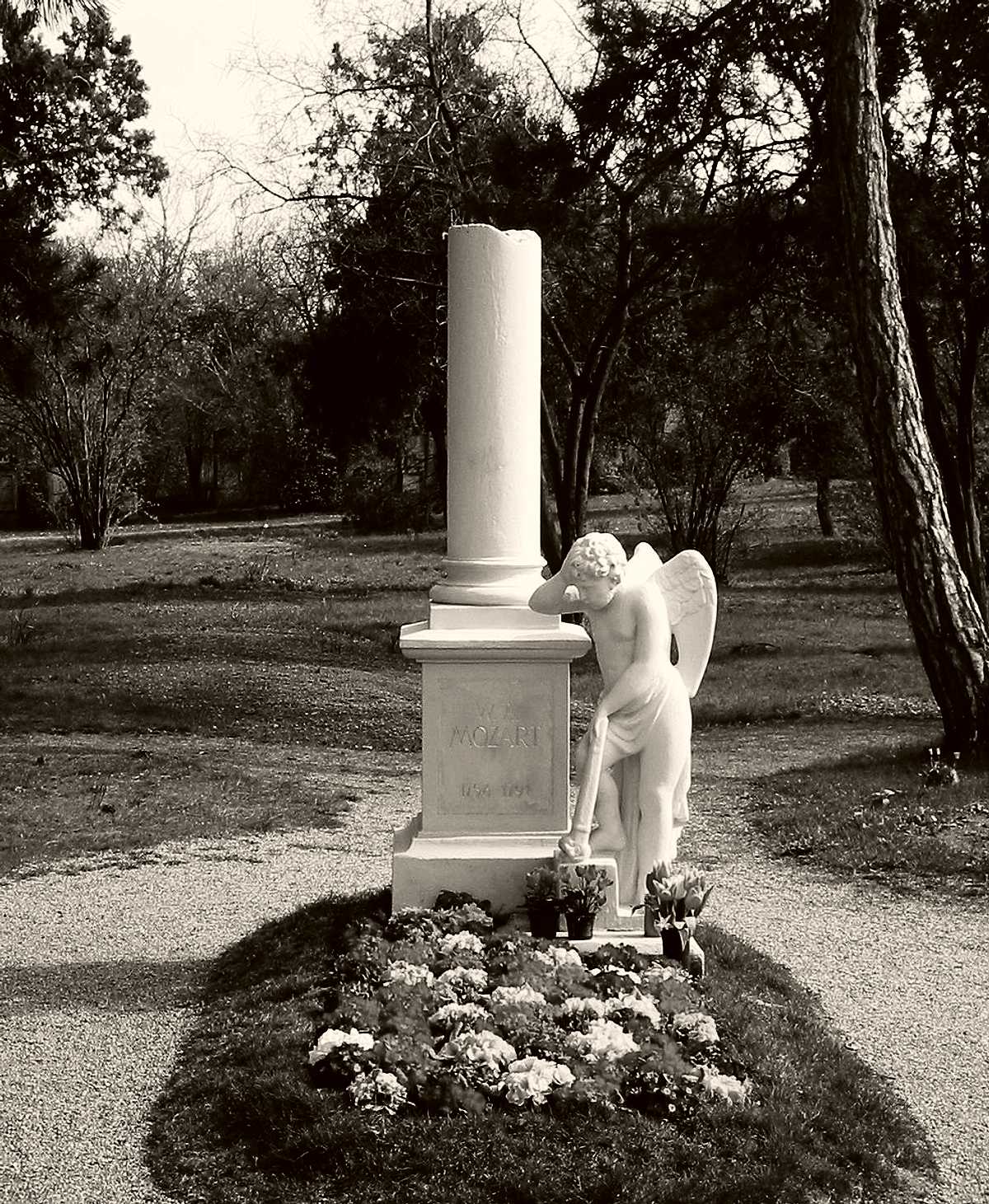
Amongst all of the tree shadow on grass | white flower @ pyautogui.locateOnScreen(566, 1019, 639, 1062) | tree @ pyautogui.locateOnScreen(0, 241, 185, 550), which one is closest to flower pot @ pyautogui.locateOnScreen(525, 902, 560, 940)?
the tree shadow on grass

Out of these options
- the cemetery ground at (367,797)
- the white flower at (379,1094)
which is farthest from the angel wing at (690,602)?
the white flower at (379,1094)

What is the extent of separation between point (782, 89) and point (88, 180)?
272 inches

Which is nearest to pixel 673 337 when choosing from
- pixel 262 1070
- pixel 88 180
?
pixel 88 180

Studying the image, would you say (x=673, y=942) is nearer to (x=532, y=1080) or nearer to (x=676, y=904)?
(x=676, y=904)

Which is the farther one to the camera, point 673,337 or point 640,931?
point 673,337

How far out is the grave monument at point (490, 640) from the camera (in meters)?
6.61

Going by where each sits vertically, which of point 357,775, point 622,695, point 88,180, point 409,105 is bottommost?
point 357,775

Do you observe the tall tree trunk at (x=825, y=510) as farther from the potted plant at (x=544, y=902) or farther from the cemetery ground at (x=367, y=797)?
the potted plant at (x=544, y=902)

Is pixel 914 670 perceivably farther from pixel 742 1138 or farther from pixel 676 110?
pixel 742 1138

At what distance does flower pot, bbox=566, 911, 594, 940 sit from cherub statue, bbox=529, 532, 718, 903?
346mm

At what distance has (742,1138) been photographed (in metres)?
4.48

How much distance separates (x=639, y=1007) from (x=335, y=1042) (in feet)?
3.45

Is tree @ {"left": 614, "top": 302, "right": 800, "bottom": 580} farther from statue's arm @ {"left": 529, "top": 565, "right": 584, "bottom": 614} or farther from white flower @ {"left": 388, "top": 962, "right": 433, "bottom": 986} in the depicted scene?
white flower @ {"left": 388, "top": 962, "right": 433, "bottom": 986}

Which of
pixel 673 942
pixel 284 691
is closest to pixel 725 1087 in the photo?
pixel 673 942
